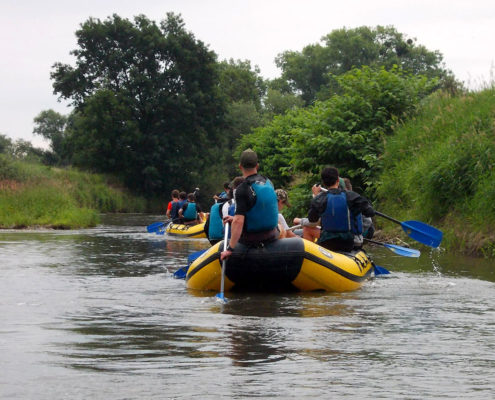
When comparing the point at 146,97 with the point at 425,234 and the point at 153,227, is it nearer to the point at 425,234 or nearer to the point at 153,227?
the point at 153,227

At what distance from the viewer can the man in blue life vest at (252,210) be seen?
8930 millimetres

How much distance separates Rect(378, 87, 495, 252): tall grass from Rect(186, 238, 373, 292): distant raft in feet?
15.5

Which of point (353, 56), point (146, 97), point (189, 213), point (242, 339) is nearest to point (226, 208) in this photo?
point (242, 339)

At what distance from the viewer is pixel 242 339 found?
249 inches

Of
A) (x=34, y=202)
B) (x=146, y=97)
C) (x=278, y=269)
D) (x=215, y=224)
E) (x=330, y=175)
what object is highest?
(x=146, y=97)

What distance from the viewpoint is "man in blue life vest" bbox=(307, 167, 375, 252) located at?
1007 cm

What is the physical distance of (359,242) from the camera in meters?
10.8

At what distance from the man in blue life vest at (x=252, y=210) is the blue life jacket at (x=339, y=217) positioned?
1.15 metres

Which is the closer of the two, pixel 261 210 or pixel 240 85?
pixel 261 210

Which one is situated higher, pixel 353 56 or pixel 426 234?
pixel 353 56

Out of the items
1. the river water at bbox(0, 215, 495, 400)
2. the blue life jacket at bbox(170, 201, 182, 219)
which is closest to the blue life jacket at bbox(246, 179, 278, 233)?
the river water at bbox(0, 215, 495, 400)

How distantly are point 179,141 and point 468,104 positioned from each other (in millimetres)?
33912

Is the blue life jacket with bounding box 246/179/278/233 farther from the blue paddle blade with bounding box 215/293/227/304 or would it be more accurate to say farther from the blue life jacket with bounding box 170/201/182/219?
the blue life jacket with bounding box 170/201/182/219

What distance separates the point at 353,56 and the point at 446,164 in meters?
67.5
